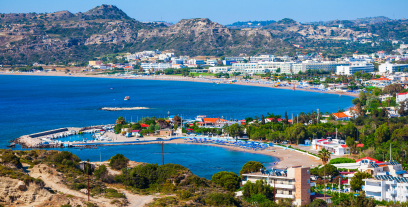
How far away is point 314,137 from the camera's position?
29750 millimetres

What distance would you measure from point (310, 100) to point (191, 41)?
288ft

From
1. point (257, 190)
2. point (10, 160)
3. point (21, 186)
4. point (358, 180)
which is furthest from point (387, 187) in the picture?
point (10, 160)

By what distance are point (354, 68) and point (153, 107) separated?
45.7m

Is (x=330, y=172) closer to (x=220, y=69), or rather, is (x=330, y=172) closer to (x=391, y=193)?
(x=391, y=193)

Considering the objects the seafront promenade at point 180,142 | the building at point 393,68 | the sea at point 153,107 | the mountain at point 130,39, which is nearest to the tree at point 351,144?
the seafront promenade at point 180,142

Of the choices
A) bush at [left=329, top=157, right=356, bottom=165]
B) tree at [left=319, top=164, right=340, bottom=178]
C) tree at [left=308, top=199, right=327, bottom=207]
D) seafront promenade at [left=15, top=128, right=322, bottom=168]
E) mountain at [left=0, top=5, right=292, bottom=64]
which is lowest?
seafront promenade at [left=15, top=128, right=322, bottom=168]

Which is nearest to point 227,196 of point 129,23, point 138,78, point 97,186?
point 97,186

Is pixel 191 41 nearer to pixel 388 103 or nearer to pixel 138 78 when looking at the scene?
pixel 138 78

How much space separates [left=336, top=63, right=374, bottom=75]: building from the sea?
18.7 metres

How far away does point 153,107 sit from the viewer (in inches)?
2002

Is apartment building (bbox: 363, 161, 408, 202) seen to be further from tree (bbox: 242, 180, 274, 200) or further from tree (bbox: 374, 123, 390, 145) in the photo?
tree (bbox: 374, 123, 390, 145)

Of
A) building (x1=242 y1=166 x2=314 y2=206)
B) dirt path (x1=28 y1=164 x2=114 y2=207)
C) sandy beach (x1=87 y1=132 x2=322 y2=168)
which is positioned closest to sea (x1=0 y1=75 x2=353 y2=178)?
sandy beach (x1=87 y1=132 x2=322 y2=168)

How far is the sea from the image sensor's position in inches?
1109

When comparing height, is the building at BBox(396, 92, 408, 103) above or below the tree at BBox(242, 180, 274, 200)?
above
